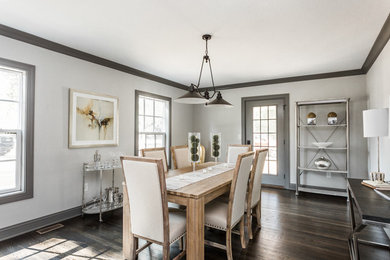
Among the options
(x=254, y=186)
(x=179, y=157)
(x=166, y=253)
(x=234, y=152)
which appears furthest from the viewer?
(x=234, y=152)

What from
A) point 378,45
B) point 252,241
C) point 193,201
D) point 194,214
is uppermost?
point 378,45

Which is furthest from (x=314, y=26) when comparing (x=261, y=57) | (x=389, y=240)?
(x=389, y=240)

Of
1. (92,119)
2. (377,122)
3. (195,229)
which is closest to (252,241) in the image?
(195,229)

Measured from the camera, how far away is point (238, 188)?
86.0 inches

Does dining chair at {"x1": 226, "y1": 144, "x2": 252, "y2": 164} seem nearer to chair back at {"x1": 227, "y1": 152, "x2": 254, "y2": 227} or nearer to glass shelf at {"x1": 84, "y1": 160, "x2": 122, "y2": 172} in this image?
chair back at {"x1": 227, "y1": 152, "x2": 254, "y2": 227}

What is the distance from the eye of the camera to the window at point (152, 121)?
4.44 meters

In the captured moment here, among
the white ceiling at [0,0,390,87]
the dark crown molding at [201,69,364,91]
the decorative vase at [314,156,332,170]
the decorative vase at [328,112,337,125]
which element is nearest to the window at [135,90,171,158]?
the white ceiling at [0,0,390,87]

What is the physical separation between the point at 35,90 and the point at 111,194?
5.85 feet

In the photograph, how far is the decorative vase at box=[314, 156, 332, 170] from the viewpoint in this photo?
13.9 feet

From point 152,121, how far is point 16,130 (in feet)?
8.08

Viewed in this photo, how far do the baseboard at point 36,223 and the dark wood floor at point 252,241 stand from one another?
9 cm

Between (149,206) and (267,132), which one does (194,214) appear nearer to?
(149,206)

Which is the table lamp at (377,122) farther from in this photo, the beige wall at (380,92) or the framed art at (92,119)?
the framed art at (92,119)

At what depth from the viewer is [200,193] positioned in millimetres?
1855
